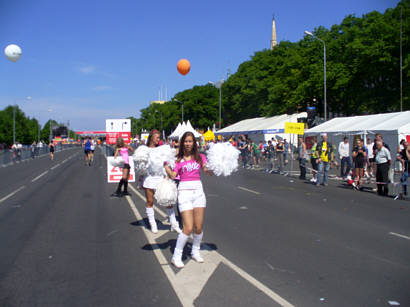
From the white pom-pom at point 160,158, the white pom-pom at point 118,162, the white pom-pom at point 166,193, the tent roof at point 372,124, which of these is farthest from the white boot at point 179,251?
the tent roof at point 372,124

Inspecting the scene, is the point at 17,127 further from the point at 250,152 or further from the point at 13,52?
the point at 13,52

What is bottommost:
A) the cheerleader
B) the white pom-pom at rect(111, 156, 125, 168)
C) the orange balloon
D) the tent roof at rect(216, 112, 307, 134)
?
the cheerleader

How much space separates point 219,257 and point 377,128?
683 inches

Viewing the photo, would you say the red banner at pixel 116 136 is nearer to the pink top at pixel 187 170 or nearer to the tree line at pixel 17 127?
the pink top at pixel 187 170

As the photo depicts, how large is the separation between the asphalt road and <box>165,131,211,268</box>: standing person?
36 centimetres

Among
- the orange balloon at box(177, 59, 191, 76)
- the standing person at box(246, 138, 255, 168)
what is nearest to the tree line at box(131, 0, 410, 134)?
the standing person at box(246, 138, 255, 168)

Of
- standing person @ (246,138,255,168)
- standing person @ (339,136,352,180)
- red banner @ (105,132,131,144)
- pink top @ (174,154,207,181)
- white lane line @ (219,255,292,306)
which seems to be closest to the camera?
white lane line @ (219,255,292,306)

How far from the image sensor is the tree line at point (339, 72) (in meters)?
33.7

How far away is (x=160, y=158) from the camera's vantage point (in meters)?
5.84

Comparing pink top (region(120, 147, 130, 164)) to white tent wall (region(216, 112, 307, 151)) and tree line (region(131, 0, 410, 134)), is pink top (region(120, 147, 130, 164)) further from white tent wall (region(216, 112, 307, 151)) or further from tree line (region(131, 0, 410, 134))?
white tent wall (region(216, 112, 307, 151))

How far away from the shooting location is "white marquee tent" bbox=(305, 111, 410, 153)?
761 inches

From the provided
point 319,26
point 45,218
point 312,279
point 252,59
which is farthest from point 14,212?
point 252,59

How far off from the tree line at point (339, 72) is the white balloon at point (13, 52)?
2787 centimetres

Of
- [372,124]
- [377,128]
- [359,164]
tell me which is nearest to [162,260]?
[359,164]
